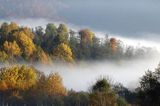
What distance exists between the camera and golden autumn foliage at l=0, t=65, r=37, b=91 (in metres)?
157

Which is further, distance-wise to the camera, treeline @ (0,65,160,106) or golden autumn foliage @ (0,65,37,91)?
golden autumn foliage @ (0,65,37,91)

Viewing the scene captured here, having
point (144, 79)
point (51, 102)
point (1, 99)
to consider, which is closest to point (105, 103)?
point (144, 79)

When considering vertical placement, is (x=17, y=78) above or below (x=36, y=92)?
above

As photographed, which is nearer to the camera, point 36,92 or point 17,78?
point 36,92

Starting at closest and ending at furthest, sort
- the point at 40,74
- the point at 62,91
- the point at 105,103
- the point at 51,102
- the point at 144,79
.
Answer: the point at 144,79 < the point at 105,103 < the point at 51,102 < the point at 62,91 < the point at 40,74

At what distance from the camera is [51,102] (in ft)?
480

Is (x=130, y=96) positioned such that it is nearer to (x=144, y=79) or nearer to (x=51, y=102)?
(x=51, y=102)

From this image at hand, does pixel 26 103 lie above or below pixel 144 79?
below

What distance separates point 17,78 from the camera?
164 meters

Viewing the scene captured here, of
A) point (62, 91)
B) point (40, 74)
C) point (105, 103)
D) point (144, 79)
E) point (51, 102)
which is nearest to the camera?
point (144, 79)

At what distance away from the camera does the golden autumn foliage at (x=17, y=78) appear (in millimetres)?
157000

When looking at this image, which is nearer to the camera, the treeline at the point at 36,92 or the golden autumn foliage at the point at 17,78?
the treeline at the point at 36,92

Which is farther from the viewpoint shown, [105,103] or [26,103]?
[26,103]

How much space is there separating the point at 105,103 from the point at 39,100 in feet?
168
